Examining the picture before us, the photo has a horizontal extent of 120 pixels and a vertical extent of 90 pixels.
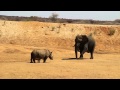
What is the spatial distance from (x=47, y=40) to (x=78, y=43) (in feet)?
42.9

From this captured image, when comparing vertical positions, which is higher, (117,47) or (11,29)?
(11,29)

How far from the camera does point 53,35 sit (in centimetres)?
3956

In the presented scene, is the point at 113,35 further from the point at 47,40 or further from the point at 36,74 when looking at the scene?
the point at 36,74

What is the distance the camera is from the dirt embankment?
35.6 metres

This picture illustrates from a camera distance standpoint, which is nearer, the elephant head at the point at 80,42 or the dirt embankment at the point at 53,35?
the elephant head at the point at 80,42

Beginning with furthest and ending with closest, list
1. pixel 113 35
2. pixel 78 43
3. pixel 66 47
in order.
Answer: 1. pixel 113 35
2. pixel 66 47
3. pixel 78 43

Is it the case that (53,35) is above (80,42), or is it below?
above

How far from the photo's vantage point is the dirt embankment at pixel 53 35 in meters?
35.6

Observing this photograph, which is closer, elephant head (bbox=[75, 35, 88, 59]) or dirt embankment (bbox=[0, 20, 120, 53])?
elephant head (bbox=[75, 35, 88, 59])

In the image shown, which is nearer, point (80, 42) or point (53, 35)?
point (80, 42)

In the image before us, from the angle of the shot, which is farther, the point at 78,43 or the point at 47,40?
the point at 47,40
